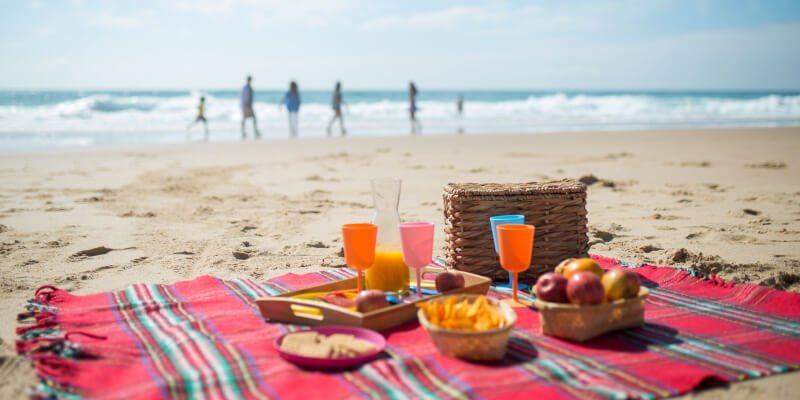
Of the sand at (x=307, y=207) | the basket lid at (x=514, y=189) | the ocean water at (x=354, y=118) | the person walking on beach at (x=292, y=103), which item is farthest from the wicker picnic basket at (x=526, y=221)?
the person walking on beach at (x=292, y=103)

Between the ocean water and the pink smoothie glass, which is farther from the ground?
the ocean water

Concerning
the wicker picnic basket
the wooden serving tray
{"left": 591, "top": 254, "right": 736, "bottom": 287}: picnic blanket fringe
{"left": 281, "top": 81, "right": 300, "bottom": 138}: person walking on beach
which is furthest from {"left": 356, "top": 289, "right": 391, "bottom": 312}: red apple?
{"left": 281, "top": 81, "right": 300, "bottom": 138}: person walking on beach

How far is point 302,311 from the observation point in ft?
8.45

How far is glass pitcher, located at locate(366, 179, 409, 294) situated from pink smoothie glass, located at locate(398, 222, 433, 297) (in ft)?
0.49

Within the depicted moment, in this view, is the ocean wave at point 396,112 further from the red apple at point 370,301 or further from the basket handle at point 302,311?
the red apple at point 370,301

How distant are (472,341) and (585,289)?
47 cm

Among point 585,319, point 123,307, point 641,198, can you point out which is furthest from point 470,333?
point 641,198

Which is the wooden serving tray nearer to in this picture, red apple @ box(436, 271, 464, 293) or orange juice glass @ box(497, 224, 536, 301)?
red apple @ box(436, 271, 464, 293)

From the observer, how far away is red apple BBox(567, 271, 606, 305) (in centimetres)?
230

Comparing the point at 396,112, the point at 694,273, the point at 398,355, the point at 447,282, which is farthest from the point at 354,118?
the point at 398,355

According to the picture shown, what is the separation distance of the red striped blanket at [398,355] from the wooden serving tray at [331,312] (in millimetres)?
54

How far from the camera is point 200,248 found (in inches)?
175

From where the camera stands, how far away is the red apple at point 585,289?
2301 millimetres

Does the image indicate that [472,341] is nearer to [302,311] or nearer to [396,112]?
[302,311]
